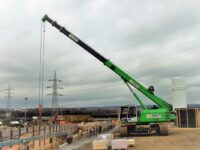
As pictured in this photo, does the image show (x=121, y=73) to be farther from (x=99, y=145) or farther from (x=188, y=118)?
(x=188, y=118)

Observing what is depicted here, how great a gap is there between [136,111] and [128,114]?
94cm

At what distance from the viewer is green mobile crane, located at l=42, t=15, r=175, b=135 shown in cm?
3631

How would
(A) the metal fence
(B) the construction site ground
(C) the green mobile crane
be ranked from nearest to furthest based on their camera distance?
(B) the construction site ground → (C) the green mobile crane → (A) the metal fence

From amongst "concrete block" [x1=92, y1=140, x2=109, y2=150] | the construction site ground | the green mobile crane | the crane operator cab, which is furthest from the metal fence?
"concrete block" [x1=92, y1=140, x2=109, y2=150]

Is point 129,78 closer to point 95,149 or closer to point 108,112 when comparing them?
point 95,149

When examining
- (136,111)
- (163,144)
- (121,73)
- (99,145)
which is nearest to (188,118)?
(136,111)

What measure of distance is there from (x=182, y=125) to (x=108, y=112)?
89.3m

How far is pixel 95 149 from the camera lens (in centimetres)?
2389

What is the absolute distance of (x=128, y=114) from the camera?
3650 cm

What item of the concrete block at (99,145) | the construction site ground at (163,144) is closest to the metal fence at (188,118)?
the construction site ground at (163,144)

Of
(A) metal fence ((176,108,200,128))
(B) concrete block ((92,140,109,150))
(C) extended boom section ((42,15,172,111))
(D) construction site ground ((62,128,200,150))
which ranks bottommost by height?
(D) construction site ground ((62,128,200,150))

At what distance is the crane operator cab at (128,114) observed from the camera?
119ft

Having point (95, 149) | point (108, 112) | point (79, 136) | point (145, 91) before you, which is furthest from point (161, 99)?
point (108, 112)

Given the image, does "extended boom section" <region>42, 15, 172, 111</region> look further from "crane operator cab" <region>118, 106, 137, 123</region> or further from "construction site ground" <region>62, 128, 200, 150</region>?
"construction site ground" <region>62, 128, 200, 150</region>
